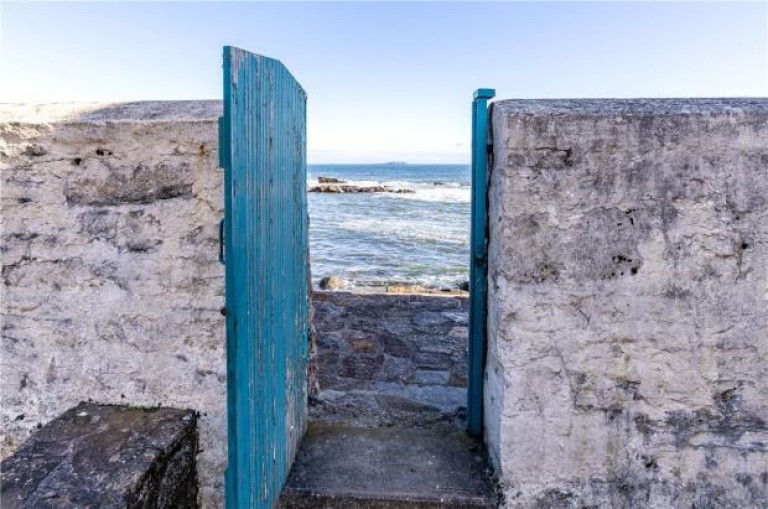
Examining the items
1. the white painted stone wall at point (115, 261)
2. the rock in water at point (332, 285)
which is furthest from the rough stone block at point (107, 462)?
the rock in water at point (332, 285)

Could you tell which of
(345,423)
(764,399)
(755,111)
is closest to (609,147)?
(755,111)

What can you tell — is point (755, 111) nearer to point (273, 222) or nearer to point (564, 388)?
point (564, 388)

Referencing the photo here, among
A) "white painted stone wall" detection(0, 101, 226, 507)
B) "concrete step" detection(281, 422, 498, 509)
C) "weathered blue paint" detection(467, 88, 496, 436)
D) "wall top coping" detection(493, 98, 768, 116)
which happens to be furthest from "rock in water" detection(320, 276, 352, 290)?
"wall top coping" detection(493, 98, 768, 116)

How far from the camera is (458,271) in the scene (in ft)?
33.8

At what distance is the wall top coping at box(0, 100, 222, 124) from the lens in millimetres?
2126

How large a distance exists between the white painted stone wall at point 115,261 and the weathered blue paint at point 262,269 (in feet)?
0.87

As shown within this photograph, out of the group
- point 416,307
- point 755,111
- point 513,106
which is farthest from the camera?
point 416,307

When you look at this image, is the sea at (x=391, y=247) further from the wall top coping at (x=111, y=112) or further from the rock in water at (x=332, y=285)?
the wall top coping at (x=111, y=112)

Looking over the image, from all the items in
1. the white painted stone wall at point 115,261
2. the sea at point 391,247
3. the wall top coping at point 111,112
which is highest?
the wall top coping at point 111,112

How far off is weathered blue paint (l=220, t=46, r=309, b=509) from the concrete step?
0.12m

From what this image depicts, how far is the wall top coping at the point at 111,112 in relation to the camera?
2.13 meters

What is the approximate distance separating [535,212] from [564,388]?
742 mm

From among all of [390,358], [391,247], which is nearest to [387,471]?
[390,358]

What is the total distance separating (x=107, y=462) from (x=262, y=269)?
34.8 inches
